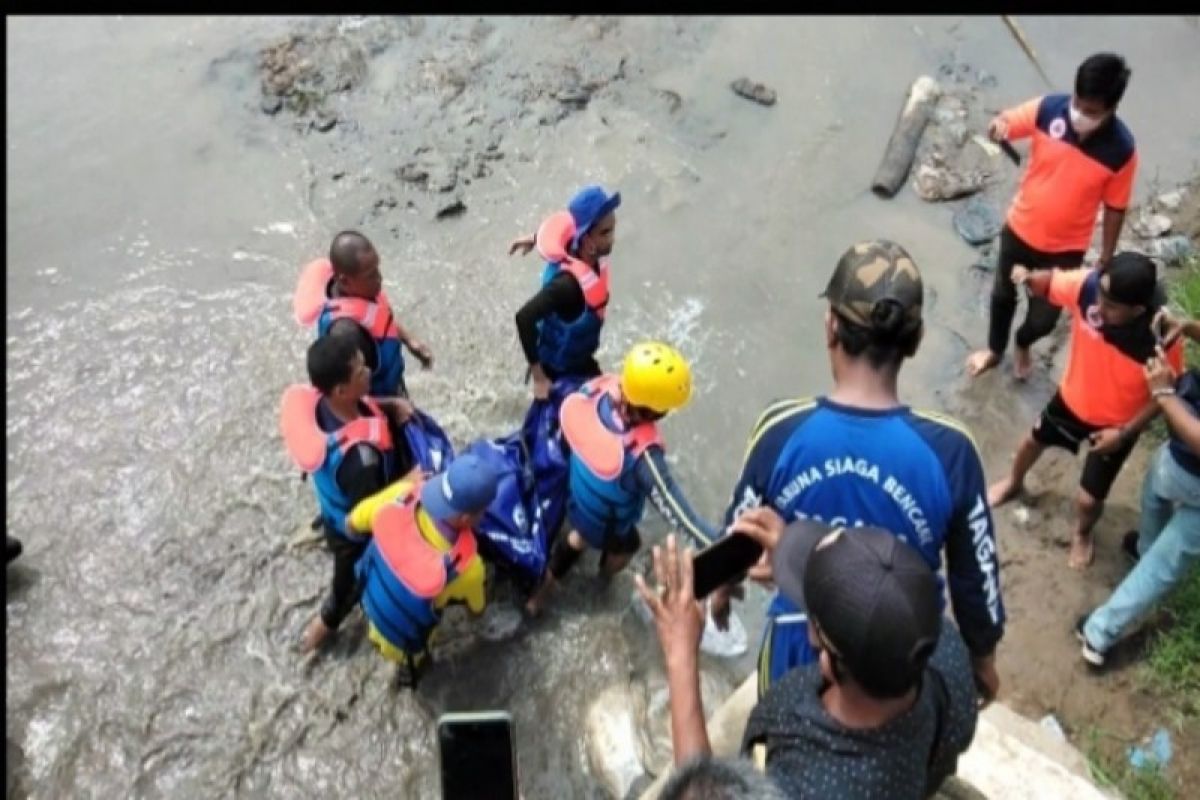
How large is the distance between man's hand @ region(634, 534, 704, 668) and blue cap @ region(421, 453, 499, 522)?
0.97 m

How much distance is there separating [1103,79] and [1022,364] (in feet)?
5.15

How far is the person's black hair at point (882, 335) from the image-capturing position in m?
2.44

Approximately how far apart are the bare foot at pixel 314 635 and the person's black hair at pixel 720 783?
266cm

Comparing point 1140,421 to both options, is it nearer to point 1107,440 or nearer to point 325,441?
point 1107,440

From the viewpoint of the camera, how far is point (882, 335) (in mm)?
2463

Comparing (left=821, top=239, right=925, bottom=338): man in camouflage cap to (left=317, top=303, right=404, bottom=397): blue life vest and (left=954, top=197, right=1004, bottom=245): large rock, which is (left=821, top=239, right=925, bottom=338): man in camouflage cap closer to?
(left=317, top=303, right=404, bottom=397): blue life vest

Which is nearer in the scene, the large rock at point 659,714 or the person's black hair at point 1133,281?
the person's black hair at point 1133,281

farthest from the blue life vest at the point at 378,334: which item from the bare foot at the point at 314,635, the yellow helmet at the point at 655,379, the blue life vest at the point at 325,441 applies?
the yellow helmet at the point at 655,379

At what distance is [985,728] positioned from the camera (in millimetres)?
3695

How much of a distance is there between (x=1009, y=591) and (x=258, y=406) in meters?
3.40

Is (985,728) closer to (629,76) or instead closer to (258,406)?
(258,406)

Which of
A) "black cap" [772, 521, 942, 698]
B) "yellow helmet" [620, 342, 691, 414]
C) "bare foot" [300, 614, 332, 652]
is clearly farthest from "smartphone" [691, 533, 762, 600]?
"bare foot" [300, 614, 332, 652]

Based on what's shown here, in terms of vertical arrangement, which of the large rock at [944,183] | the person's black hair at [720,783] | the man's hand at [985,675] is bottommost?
the large rock at [944,183]

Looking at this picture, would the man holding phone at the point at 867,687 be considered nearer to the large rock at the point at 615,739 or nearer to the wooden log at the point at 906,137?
the large rock at the point at 615,739
